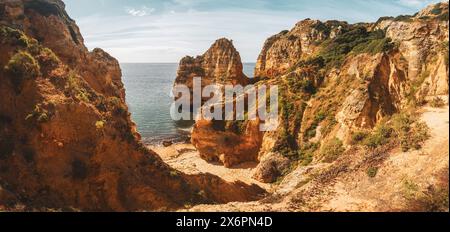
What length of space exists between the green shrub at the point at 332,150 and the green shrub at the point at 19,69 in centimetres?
2262

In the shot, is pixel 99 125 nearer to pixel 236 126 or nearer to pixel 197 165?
pixel 236 126

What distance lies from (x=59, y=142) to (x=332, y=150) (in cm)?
2161

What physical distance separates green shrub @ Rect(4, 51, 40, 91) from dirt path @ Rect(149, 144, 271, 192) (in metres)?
13.6

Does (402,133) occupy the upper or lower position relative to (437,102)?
lower

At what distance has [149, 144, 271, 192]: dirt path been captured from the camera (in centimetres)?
3738

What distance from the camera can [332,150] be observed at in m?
31.4

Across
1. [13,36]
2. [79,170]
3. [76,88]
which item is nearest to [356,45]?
[76,88]

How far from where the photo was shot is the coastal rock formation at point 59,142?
1956cm

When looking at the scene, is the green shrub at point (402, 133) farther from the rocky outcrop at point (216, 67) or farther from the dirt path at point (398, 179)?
the rocky outcrop at point (216, 67)

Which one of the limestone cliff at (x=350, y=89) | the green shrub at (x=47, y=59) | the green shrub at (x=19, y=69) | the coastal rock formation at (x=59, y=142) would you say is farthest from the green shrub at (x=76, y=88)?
the limestone cliff at (x=350, y=89)

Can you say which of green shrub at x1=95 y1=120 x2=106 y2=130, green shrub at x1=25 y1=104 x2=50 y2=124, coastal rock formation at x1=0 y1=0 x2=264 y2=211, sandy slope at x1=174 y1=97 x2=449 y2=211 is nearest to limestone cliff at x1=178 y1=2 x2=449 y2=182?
sandy slope at x1=174 y1=97 x2=449 y2=211

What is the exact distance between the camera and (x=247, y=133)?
41.9 metres

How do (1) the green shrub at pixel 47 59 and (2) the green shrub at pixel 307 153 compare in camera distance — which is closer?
(1) the green shrub at pixel 47 59
